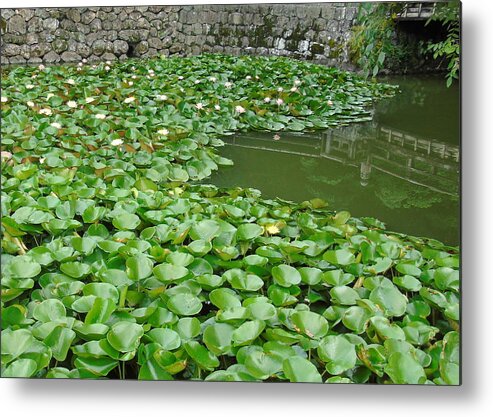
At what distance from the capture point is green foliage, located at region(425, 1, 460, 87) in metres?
1.13

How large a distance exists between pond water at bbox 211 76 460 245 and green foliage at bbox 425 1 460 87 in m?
0.03

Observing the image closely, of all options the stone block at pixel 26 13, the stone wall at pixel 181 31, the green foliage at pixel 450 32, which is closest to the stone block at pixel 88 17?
the stone wall at pixel 181 31

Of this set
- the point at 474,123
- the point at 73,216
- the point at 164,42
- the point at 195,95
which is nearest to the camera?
the point at 474,123

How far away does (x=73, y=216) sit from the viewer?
1.25 meters

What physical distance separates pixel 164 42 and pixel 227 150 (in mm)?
313

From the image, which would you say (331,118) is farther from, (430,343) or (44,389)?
(44,389)

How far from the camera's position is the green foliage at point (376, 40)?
46.0 inches

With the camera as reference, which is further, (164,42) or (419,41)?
(164,42)

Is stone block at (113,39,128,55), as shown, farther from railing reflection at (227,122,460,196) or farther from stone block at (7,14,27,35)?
railing reflection at (227,122,460,196)

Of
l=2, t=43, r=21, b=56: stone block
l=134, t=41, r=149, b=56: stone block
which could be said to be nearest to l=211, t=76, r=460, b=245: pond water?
l=134, t=41, r=149, b=56: stone block

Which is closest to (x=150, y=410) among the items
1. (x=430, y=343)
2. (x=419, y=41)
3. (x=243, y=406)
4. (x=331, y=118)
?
(x=243, y=406)

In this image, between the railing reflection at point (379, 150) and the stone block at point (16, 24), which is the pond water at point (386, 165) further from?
the stone block at point (16, 24)

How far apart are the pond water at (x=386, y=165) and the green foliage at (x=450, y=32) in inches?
1.3

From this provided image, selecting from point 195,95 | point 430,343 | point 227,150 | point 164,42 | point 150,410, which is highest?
point 164,42
